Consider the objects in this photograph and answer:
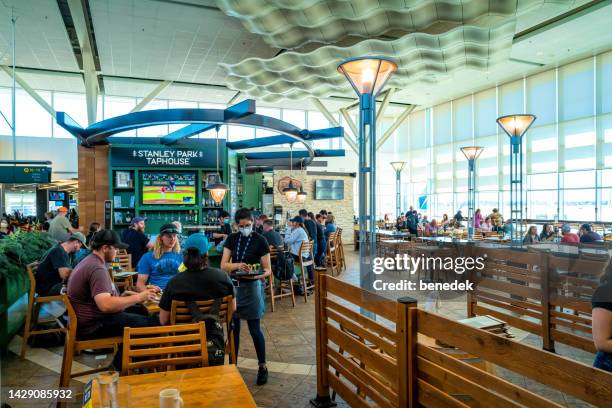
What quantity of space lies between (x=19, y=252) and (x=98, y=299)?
103 inches

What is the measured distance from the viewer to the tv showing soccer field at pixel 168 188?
1032cm

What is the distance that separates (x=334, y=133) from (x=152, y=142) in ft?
14.8

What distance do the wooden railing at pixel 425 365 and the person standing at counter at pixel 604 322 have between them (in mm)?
654

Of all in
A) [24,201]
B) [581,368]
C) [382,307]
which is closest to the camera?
[581,368]

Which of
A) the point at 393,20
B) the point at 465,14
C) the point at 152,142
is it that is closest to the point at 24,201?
the point at 152,142

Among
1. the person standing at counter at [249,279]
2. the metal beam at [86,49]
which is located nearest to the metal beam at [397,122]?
the metal beam at [86,49]

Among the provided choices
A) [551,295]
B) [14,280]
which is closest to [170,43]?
[14,280]

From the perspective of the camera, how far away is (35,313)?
4547 millimetres

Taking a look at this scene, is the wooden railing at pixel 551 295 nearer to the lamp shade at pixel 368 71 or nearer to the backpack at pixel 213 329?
the lamp shade at pixel 368 71

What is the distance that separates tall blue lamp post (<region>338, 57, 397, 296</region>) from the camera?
13.7 feet

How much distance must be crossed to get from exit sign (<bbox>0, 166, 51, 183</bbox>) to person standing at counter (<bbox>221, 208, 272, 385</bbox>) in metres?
4.12

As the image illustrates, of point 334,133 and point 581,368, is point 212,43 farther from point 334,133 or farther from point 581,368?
point 581,368

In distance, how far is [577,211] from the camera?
582 inches

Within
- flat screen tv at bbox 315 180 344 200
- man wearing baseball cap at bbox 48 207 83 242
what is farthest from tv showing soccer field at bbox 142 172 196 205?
flat screen tv at bbox 315 180 344 200
